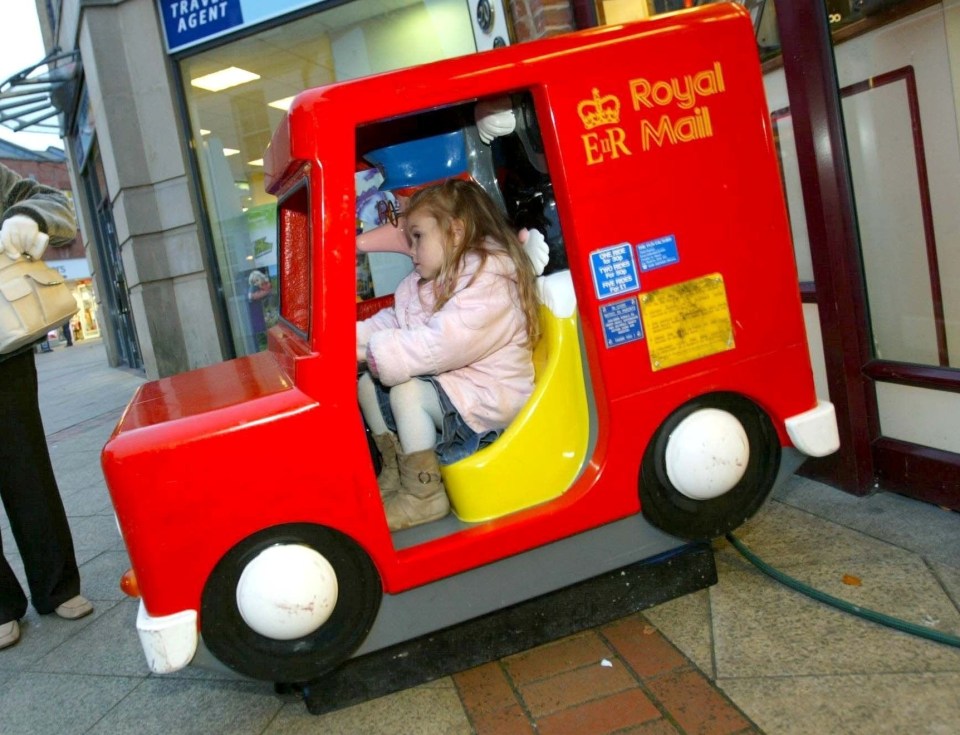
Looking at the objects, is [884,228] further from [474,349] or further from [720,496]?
[474,349]

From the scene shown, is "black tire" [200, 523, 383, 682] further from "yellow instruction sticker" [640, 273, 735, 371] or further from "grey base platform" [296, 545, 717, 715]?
"yellow instruction sticker" [640, 273, 735, 371]

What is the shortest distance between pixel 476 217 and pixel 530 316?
1.10 ft

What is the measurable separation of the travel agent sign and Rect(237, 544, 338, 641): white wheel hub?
580cm

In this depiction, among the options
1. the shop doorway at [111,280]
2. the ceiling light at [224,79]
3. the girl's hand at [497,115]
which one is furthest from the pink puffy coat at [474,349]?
the shop doorway at [111,280]

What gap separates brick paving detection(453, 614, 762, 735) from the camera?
186cm

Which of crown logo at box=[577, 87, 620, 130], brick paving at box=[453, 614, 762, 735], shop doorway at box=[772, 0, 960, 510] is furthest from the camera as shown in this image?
shop doorway at box=[772, 0, 960, 510]

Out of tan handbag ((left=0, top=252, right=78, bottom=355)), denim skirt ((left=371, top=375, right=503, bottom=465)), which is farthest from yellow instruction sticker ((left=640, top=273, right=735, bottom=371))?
tan handbag ((left=0, top=252, right=78, bottom=355))

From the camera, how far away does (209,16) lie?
6758 mm

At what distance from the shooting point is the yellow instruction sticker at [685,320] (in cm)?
210

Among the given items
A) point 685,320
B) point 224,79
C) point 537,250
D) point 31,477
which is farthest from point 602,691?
point 224,79

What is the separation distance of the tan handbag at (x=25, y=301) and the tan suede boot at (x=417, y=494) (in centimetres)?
152

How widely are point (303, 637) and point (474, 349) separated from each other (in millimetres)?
880

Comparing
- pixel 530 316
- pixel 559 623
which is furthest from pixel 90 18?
pixel 559 623

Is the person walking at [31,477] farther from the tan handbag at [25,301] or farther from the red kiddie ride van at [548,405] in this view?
the red kiddie ride van at [548,405]
